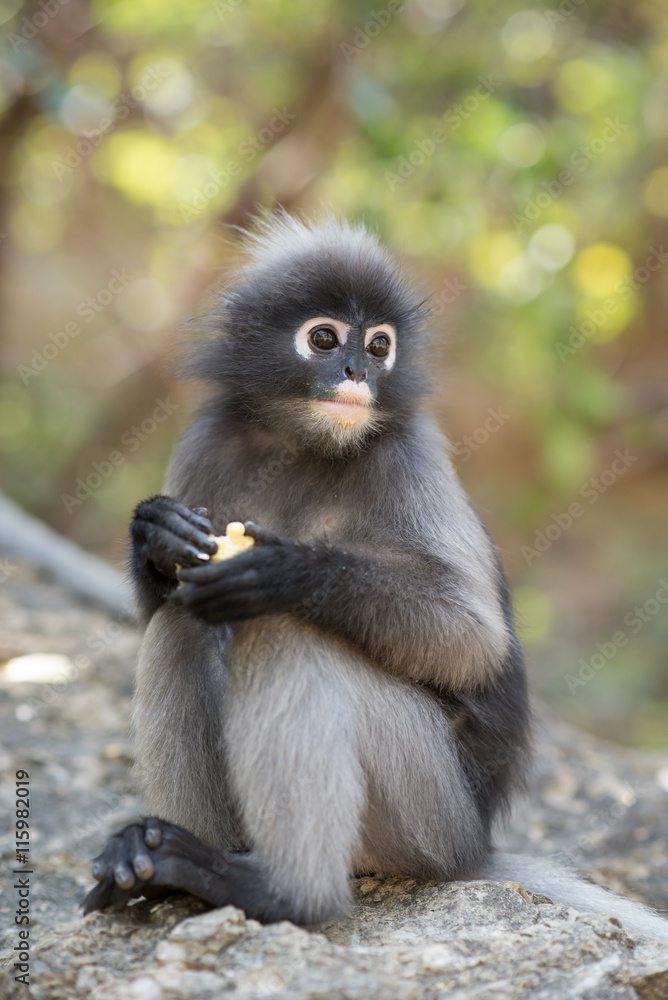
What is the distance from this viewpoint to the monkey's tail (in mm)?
3410

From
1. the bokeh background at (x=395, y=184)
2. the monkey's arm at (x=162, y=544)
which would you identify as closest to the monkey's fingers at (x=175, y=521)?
the monkey's arm at (x=162, y=544)

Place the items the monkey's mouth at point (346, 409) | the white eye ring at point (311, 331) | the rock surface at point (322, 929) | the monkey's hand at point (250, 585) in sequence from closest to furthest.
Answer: the rock surface at point (322, 929), the monkey's hand at point (250, 585), the monkey's mouth at point (346, 409), the white eye ring at point (311, 331)

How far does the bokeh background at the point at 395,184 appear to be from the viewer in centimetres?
755

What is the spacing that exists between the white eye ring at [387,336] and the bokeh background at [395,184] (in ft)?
1.54

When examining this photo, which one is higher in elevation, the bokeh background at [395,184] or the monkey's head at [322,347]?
the bokeh background at [395,184]

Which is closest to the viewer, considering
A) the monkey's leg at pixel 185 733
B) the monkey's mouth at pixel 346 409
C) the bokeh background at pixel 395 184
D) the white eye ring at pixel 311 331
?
the monkey's leg at pixel 185 733

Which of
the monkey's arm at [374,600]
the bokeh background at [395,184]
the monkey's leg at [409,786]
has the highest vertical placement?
the bokeh background at [395,184]

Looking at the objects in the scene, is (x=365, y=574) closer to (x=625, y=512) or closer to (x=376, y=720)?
(x=376, y=720)

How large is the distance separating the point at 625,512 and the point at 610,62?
9.14m

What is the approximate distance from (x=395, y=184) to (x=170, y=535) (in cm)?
519

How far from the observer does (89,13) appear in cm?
841

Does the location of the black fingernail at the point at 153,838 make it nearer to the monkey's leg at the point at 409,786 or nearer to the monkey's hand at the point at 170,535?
the monkey's leg at the point at 409,786

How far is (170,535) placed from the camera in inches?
130

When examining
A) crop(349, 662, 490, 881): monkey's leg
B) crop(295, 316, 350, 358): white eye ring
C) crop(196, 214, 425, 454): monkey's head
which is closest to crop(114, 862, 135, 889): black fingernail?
crop(349, 662, 490, 881): monkey's leg
